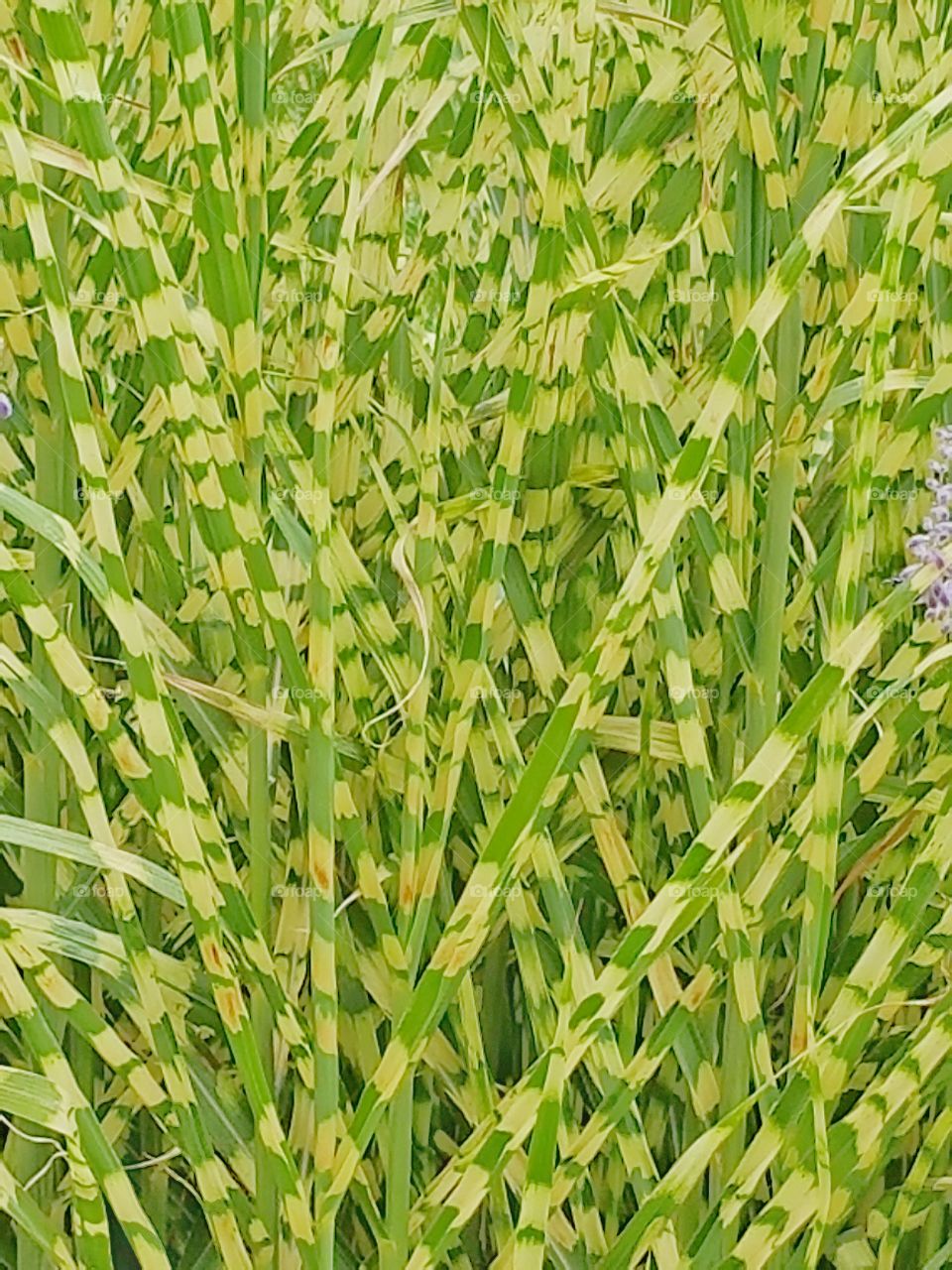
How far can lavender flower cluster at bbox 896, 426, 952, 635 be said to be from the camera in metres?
0.43

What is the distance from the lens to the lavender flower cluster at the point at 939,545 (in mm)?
426

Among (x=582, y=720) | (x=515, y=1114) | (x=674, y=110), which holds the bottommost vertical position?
(x=515, y=1114)

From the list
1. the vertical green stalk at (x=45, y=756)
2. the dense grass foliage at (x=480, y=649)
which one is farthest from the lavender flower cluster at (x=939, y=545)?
the vertical green stalk at (x=45, y=756)

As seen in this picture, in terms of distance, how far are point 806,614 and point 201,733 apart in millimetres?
223

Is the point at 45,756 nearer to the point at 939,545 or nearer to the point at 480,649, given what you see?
the point at 480,649

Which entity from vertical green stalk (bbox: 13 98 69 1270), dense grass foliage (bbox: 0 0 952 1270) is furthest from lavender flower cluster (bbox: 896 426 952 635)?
vertical green stalk (bbox: 13 98 69 1270)

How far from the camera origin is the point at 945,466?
466 mm

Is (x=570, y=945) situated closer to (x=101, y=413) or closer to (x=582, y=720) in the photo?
(x=582, y=720)

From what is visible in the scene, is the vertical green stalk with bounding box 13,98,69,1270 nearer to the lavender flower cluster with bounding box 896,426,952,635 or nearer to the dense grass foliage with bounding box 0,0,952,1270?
the dense grass foliage with bounding box 0,0,952,1270

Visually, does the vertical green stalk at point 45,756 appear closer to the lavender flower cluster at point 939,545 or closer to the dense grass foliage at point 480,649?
the dense grass foliage at point 480,649

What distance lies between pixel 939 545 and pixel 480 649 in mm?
146

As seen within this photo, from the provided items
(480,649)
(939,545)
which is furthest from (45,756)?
(939,545)

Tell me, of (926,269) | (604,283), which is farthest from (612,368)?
(926,269)

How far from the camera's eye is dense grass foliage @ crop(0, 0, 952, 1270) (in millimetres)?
372
